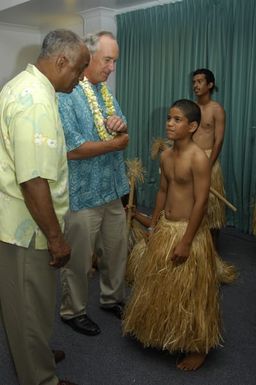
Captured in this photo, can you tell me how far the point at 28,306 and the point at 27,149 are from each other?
59 centimetres

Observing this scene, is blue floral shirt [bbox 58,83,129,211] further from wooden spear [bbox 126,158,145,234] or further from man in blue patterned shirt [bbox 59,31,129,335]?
wooden spear [bbox 126,158,145,234]

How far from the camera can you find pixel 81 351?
7.07 ft

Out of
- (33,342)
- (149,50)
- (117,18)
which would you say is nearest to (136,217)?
(33,342)

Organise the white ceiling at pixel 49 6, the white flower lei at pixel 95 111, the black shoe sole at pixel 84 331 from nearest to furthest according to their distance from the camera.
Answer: the white flower lei at pixel 95 111 < the black shoe sole at pixel 84 331 < the white ceiling at pixel 49 6

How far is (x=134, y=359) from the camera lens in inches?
82.1

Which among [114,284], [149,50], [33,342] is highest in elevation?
[149,50]

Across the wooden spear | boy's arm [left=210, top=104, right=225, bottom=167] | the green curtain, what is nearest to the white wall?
the green curtain

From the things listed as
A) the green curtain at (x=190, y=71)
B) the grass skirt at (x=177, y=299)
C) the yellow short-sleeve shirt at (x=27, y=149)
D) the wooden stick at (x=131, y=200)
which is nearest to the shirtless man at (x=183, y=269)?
the grass skirt at (x=177, y=299)

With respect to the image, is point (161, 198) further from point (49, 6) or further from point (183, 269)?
point (49, 6)

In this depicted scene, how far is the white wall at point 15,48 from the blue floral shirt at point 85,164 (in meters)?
5.12

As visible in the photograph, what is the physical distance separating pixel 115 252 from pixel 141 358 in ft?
1.94

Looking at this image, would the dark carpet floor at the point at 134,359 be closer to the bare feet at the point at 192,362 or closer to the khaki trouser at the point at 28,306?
the bare feet at the point at 192,362

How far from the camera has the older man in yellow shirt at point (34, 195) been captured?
4.40 ft

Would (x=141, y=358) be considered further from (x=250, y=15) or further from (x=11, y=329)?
(x=250, y=15)
